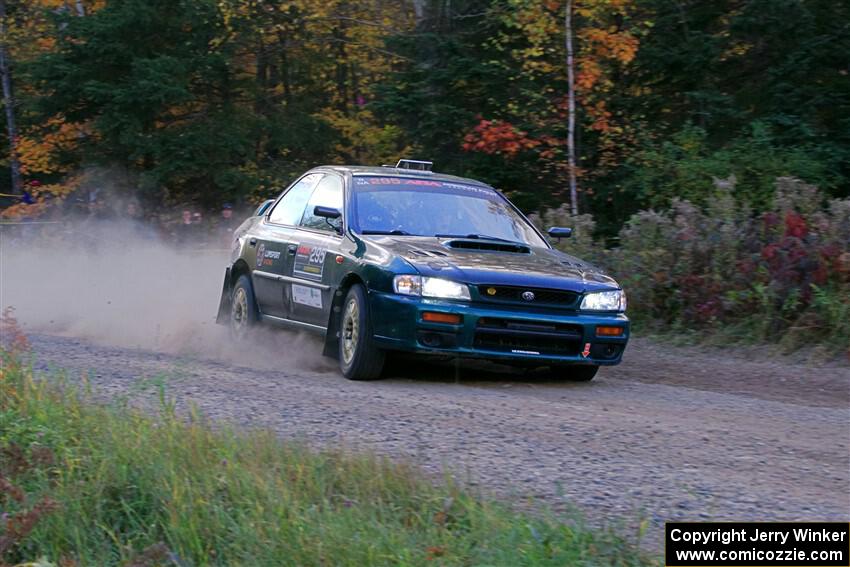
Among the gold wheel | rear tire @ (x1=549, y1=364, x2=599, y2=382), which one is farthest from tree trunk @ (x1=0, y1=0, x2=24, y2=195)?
rear tire @ (x1=549, y1=364, x2=599, y2=382)

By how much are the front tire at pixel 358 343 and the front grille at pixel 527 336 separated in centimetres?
77

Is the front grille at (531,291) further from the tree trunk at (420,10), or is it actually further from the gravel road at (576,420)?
the tree trunk at (420,10)

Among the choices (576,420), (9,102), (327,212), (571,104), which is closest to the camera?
(576,420)

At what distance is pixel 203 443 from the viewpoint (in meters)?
5.78

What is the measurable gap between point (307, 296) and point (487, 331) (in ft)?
6.46

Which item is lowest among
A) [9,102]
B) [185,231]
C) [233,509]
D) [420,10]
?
[185,231]

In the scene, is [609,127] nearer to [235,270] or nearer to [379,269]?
[235,270]

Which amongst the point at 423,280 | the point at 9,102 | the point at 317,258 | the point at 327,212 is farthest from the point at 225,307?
the point at 9,102

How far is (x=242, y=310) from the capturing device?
1080 cm

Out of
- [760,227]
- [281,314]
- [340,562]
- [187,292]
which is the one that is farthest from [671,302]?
[340,562]

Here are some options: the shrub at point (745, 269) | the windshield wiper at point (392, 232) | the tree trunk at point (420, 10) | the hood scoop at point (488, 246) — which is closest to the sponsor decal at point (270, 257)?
the windshield wiper at point (392, 232)

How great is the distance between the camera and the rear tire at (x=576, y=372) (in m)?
8.94

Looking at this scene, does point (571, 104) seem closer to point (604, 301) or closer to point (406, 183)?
point (406, 183)

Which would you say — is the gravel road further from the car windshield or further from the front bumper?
the car windshield
